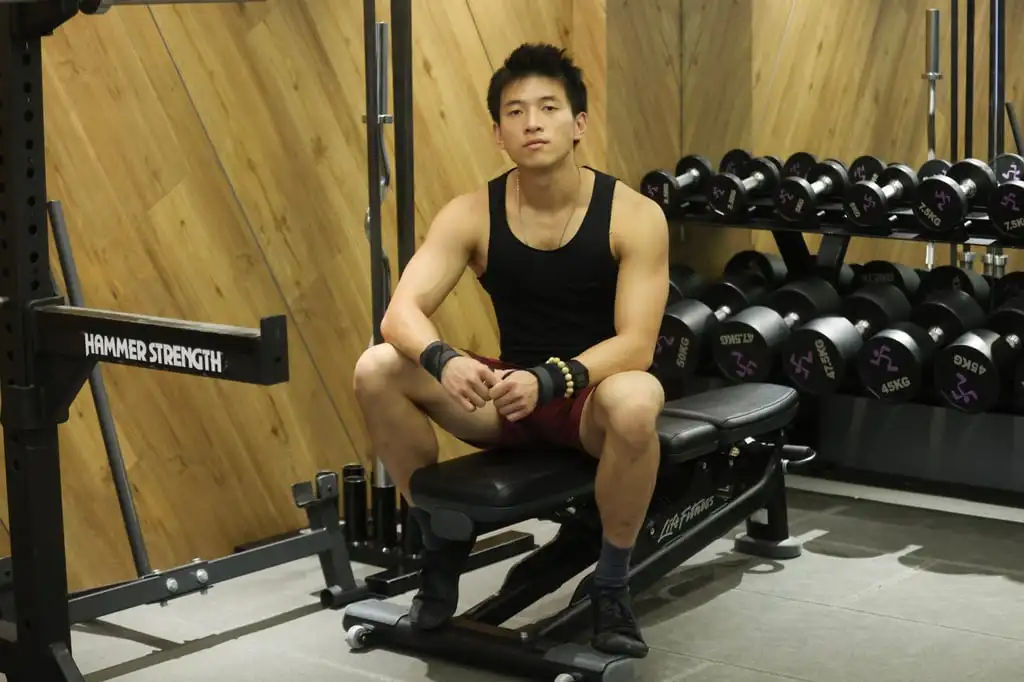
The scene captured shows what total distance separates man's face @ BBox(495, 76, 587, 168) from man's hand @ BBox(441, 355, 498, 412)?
48 cm

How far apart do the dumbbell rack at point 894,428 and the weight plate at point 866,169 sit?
0.14 metres

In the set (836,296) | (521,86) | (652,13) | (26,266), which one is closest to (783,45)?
(652,13)

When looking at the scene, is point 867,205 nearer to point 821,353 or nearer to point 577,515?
point 821,353

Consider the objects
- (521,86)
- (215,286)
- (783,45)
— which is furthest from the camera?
(783,45)

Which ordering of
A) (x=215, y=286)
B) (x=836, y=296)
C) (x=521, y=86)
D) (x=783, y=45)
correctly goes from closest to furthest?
(x=521, y=86) < (x=215, y=286) < (x=836, y=296) < (x=783, y=45)

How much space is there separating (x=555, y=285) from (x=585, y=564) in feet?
2.08

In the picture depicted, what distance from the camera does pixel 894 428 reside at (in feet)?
14.9

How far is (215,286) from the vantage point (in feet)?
12.5

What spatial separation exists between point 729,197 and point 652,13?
684 mm

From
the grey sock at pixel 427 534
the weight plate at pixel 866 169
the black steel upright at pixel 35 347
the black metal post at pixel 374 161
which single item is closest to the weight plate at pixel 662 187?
the weight plate at pixel 866 169

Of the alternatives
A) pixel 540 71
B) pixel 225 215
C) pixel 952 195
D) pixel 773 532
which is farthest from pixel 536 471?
pixel 952 195

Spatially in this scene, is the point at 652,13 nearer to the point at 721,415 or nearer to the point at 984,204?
the point at 984,204

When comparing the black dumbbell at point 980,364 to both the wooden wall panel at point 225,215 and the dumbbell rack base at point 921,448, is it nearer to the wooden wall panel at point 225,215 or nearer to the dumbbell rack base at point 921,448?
the dumbbell rack base at point 921,448

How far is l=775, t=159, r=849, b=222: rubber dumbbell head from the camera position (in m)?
4.50
